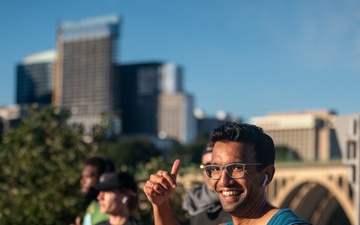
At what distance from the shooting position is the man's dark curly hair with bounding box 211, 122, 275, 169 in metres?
3.83

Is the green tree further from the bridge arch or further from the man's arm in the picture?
the bridge arch

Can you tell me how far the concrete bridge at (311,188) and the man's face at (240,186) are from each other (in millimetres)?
72364

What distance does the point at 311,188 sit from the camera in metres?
84.8

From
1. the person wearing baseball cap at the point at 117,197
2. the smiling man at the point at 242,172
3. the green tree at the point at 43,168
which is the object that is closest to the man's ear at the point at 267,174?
the smiling man at the point at 242,172

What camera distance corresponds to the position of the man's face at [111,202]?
6.18 meters

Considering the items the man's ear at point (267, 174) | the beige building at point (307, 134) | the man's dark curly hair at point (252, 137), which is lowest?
the beige building at point (307, 134)

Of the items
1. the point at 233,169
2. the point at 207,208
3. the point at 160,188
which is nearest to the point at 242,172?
the point at 233,169

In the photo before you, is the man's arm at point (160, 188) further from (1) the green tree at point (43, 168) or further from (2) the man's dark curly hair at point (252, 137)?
(1) the green tree at point (43, 168)

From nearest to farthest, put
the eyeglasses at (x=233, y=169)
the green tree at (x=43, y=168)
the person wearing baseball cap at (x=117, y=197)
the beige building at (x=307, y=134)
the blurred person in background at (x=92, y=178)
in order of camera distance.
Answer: the eyeglasses at (x=233, y=169) < the person wearing baseball cap at (x=117, y=197) < the blurred person in background at (x=92, y=178) < the green tree at (x=43, y=168) < the beige building at (x=307, y=134)

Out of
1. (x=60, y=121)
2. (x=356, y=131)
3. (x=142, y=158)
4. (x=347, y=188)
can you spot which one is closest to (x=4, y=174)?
(x=60, y=121)

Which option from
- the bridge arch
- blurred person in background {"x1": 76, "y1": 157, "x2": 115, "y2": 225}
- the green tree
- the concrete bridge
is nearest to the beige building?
the bridge arch

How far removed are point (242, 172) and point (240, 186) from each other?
0.05 metres

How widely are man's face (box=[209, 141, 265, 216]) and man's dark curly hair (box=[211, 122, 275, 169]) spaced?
0.02 meters

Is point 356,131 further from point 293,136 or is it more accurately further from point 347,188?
point 293,136
